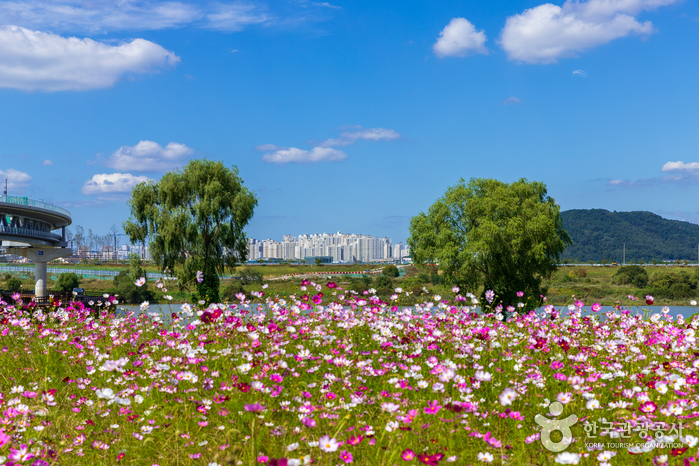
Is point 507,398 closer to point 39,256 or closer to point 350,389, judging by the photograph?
point 350,389

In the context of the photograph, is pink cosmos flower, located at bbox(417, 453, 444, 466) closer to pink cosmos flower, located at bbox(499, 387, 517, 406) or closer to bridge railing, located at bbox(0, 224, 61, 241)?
pink cosmos flower, located at bbox(499, 387, 517, 406)

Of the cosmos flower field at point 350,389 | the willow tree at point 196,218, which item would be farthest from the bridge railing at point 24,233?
the cosmos flower field at point 350,389

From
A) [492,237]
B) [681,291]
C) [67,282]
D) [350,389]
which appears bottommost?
[681,291]

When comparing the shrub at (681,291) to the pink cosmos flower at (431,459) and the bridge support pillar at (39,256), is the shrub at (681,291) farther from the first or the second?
the bridge support pillar at (39,256)

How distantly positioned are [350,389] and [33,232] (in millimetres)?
50860

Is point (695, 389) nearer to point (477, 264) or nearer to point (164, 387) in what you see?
point (164, 387)

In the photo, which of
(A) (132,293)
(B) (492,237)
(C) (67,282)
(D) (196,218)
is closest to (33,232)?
(A) (132,293)

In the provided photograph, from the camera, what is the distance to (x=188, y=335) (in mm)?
5996

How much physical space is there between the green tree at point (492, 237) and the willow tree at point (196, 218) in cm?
1133

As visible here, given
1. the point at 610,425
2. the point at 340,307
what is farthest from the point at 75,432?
the point at 610,425

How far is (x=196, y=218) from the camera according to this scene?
31859 millimetres

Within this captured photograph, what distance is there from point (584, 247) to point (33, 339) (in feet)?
665

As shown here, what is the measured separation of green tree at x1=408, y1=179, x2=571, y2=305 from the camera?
1150 inches

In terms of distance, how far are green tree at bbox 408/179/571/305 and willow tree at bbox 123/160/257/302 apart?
11331mm
